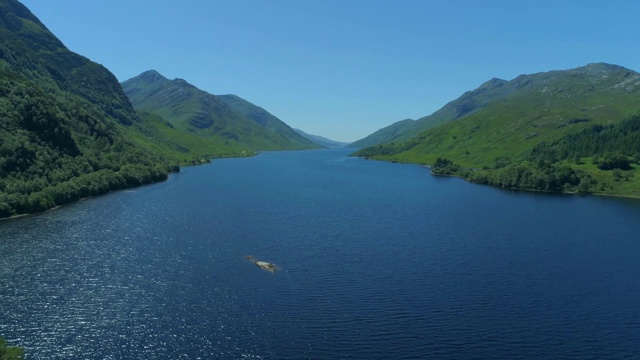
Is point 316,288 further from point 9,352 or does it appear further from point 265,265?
point 9,352

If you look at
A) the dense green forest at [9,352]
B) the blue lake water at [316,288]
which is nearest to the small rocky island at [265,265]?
the blue lake water at [316,288]

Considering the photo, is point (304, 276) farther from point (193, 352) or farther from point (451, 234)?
point (451, 234)

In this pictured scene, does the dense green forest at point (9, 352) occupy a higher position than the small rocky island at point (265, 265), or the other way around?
the small rocky island at point (265, 265)

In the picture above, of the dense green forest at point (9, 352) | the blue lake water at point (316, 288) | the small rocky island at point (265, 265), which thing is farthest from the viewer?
the small rocky island at point (265, 265)

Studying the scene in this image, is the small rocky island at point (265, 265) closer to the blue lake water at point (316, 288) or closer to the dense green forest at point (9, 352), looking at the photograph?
the blue lake water at point (316, 288)

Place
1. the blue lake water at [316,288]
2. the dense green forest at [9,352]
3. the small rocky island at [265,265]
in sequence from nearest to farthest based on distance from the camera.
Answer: the dense green forest at [9,352] < the blue lake water at [316,288] < the small rocky island at [265,265]

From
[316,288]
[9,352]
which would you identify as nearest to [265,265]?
[316,288]
